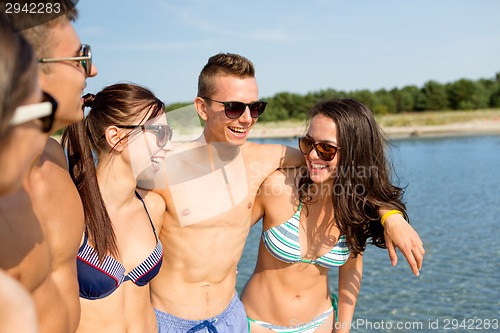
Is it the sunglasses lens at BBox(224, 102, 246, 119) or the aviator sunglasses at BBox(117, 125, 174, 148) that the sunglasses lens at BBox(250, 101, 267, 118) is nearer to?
the sunglasses lens at BBox(224, 102, 246, 119)

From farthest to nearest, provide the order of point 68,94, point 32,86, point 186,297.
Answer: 1. point 186,297
2. point 68,94
3. point 32,86

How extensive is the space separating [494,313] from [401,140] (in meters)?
29.3

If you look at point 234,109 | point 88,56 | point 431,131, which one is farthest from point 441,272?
point 431,131

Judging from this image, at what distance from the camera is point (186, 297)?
3121 mm

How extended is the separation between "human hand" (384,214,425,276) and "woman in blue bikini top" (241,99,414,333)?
21 cm

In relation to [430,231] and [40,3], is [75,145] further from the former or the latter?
[430,231]

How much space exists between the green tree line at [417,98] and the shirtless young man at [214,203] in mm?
44939

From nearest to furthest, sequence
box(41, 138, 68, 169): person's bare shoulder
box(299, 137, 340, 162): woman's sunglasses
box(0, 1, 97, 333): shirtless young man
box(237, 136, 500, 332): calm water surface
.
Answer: box(0, 1, 97, 333): shirtless young man
box(41, 138, 68, 169): person's bare shoulder
box(299, 137, 340, 162): woman's sunglasses
box(237, 136, 500, 332): calm water surface

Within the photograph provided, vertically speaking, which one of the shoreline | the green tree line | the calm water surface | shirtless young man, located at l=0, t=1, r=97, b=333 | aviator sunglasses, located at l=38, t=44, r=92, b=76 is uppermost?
aviator sunglasses, located at l=38, t=44, r=92, b=76

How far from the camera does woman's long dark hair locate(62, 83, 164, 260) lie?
8.25ft

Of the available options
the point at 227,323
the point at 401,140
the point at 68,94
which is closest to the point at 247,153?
the point at 227,323

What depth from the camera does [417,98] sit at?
173 feet

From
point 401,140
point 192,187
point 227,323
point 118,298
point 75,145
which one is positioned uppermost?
point 75,145

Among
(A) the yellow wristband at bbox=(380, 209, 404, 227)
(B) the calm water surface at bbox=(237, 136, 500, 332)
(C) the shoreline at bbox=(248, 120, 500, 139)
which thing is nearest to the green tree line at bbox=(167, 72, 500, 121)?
(C) the shoreline at bbox=(248, 120, 500, 139)
